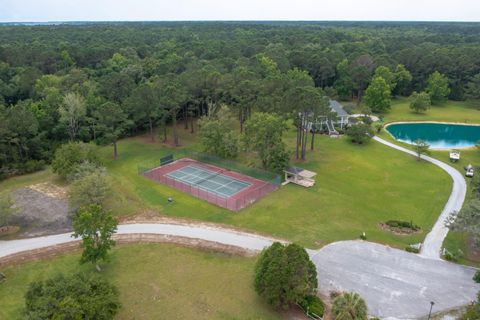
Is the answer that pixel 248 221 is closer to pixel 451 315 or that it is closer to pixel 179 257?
pixel 179 257

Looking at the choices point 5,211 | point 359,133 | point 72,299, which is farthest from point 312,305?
point 359,133

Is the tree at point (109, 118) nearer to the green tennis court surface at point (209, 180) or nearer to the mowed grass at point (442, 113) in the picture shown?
the green tennis court surface at point (209, 180)

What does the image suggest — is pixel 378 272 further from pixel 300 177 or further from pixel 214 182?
pixel 214 182

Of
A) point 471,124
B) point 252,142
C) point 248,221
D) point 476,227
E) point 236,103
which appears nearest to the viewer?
point 476,227

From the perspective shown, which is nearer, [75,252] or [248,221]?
[75,252]

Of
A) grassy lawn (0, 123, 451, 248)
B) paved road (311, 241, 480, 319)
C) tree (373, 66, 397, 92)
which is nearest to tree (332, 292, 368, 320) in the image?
paved road (311, 241, 480, 319)

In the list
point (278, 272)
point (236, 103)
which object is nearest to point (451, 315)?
point (278, 272)

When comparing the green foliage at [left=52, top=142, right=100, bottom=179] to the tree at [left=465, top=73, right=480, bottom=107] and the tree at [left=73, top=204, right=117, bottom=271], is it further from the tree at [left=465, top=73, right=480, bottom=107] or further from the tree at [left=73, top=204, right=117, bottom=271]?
the tree at [left=465, top=73, right=480, bottom=107]
